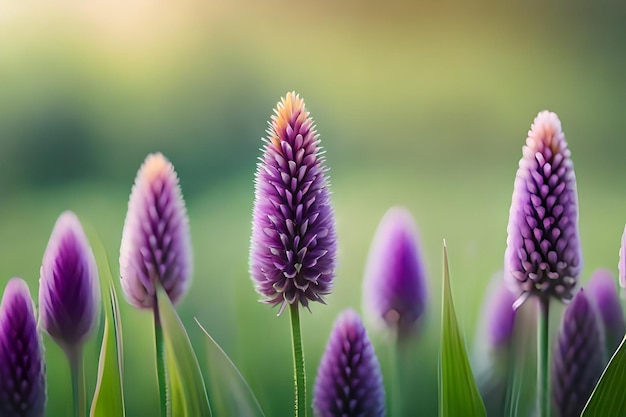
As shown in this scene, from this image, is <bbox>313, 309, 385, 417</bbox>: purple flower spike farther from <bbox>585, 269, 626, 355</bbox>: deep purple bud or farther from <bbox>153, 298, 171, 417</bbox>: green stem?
<bbox>585, 269, 626, 355</bbox>: deep purple bud

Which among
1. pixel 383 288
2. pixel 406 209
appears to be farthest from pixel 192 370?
pixel 406 209

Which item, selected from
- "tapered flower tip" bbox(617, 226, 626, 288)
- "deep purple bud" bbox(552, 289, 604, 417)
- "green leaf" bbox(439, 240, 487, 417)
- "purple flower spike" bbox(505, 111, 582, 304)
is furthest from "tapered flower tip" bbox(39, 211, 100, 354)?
"tapered flower tip" bbox(617, 226, 626, 288)

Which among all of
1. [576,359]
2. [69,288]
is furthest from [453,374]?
[69,288]

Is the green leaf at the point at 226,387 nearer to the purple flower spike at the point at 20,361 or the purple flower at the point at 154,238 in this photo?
the purple flower at the point at 154,238

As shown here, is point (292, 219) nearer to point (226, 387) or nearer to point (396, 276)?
point (396, 276)

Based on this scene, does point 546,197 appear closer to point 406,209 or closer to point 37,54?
point 406,209
